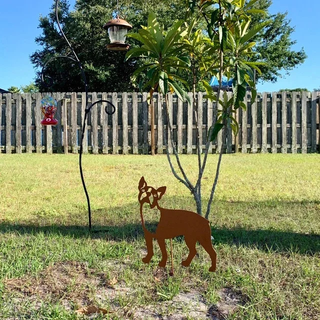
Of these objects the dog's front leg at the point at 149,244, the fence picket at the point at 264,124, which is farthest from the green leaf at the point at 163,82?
the fence picket at the point at 264,124

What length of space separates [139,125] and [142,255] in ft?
27.1

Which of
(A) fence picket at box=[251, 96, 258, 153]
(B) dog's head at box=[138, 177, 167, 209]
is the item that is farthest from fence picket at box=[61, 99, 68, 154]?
(B) dog's head at box=[138, 177, 167, 209]

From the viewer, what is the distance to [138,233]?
363cm

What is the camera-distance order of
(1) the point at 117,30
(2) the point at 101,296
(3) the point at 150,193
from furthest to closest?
(1) the point at 117,30, (3) the point at 150,193, (2) the point at 101,296

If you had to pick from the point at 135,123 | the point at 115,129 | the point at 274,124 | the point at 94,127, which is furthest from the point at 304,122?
the point at 94,127

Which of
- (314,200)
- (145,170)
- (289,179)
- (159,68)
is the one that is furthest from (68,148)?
(159,68)

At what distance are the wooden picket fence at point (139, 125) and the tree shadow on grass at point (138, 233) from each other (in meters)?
6.68

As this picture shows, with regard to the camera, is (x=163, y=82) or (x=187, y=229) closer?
(x=187, y=229)

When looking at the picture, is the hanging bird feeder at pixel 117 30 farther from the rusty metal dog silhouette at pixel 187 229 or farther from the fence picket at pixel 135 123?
the fence picket at pixel 135 123

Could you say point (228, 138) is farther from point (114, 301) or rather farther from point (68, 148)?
point (114, 301)

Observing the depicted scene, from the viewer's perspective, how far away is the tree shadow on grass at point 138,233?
10.6 ft

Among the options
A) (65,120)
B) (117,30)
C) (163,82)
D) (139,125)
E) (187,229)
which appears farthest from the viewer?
(139,125)

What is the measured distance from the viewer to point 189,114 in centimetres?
1088

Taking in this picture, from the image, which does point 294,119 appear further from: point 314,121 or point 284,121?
point 314,121
